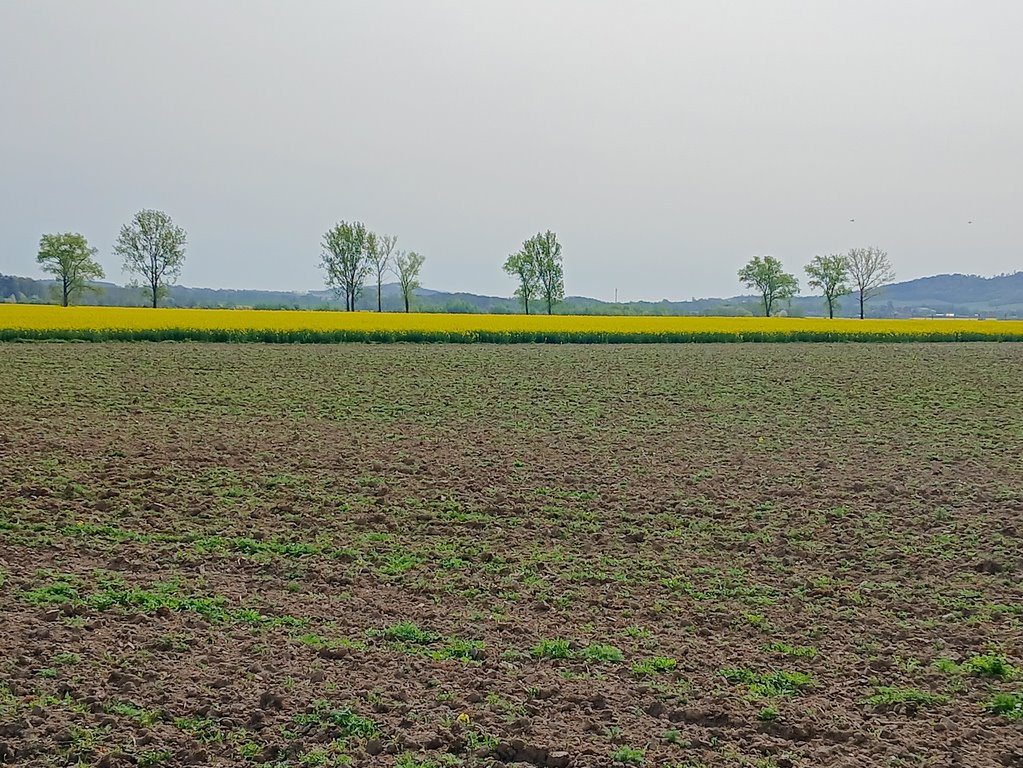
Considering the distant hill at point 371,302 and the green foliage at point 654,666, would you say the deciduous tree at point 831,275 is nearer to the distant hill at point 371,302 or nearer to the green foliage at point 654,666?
the distant hill at point 371,302

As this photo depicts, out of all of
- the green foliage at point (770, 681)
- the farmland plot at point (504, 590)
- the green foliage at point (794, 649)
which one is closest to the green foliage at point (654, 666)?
the farmland plot at point (504, 590)

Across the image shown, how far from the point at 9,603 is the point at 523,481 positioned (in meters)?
6.53

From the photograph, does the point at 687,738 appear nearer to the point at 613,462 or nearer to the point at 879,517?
the point at 879,517

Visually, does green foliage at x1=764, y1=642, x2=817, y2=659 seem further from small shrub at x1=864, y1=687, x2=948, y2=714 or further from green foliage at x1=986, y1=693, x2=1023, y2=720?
green foliage at x1=986, y1=693, x2=1023, y2=720

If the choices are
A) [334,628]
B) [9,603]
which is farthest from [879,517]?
[9,603]

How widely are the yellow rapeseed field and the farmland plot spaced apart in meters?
18.9

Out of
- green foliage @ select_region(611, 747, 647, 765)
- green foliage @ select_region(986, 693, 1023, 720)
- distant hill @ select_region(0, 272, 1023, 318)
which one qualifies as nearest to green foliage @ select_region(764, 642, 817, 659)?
green foliage @ select_region(986, 693, 1023, 720)

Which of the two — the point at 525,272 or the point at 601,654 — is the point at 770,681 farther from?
the point at 525,272

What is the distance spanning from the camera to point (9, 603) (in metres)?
7.30

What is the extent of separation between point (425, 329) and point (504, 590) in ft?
109

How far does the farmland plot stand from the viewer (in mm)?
5316

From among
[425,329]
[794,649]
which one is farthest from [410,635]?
[425,329]

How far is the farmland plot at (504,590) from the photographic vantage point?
209 inches

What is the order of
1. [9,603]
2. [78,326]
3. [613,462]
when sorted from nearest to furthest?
1. [9,603]
2. [613,462]
3. [78,326]
